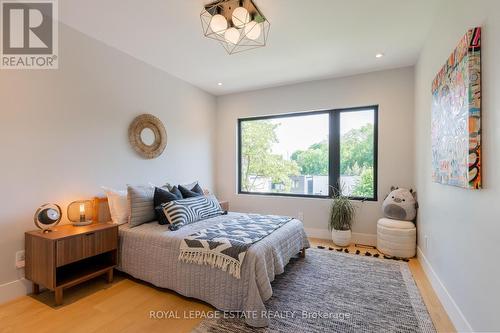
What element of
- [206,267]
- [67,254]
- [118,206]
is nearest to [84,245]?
[67,254]

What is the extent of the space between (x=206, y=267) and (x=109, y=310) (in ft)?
2.88

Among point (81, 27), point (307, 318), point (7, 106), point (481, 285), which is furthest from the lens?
point (81, 27)

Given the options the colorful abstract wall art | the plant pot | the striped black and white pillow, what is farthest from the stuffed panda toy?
the striped black and white pillow

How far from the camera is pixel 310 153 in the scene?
4297 mm

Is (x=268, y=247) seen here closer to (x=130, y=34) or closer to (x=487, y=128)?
(x=487, y=128)

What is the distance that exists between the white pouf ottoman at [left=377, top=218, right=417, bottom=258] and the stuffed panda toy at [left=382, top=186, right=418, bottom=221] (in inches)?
3.4

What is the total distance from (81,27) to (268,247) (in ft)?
9.58

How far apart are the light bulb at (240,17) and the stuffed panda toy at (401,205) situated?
291cm

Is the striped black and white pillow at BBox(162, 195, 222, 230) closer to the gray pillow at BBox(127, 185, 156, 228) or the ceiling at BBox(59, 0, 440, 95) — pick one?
the gray pillow at BBox(127, 185, 156, 228)

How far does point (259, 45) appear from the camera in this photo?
2953mm

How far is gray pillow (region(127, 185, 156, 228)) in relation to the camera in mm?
2715

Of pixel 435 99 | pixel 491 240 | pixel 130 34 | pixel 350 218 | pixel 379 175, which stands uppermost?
pixel 130 34

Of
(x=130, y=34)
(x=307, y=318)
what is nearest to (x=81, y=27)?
(x=130, y=34)

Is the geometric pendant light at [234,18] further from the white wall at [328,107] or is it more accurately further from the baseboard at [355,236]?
the baseboard at [355,236]
